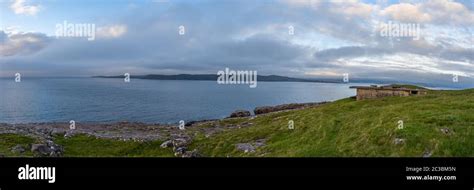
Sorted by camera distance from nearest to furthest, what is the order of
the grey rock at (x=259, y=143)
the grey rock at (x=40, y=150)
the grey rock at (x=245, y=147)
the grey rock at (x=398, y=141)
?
the grey rock at (x=398, y=141)
the grey rock at (x=245, y=147)
the grey rock at (x=40, y=150)
the grey rock at (x=259, y=143)

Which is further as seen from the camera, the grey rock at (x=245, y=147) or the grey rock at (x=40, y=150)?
the grey rock at (x=40, y=150)

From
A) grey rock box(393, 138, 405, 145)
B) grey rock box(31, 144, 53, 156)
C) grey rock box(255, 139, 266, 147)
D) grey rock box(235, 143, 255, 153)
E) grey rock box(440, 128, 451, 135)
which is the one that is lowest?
grey rock box(31, 144, 53, 156)

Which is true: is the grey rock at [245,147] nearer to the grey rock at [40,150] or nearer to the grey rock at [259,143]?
the grey rock at [259,143]

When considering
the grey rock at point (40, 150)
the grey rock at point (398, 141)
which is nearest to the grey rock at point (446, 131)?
the grey rock at point (398, 141)

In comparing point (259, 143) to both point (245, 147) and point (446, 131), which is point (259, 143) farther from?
point (446, 131)

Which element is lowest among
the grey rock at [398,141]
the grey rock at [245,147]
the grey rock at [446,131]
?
the grey rock at [245,147]

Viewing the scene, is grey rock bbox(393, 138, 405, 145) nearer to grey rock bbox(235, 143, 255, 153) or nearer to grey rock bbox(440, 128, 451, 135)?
grey rock bbox(440, 128, 451, 135)

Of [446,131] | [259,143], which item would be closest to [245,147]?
[259,143]

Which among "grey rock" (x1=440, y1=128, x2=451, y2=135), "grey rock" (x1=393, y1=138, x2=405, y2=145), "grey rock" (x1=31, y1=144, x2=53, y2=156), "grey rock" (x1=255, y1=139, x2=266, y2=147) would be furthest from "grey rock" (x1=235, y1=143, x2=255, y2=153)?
"grey rock" (x1=31, y1=144, x2=53, y2=156)
